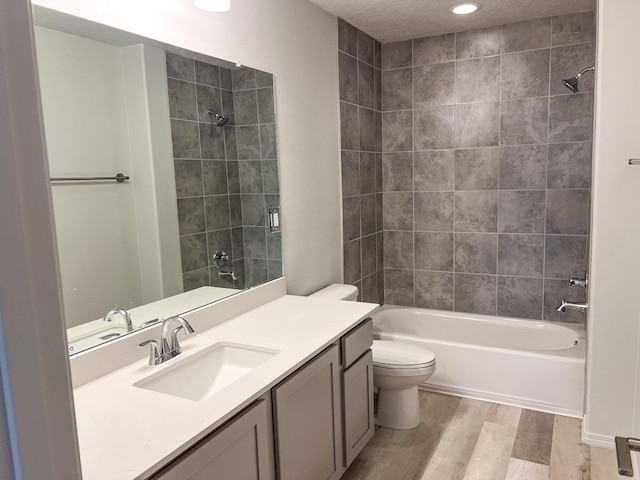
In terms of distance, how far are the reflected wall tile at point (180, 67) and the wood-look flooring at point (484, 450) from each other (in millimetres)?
1971

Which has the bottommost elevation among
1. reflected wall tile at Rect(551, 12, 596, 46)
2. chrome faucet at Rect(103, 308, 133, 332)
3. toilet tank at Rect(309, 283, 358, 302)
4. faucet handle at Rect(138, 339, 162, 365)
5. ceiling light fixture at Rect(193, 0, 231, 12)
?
toilet tank at Rect(309, 283, 358, 302)

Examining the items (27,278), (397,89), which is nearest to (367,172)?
(397,89)

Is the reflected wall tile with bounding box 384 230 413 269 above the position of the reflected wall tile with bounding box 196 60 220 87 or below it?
below

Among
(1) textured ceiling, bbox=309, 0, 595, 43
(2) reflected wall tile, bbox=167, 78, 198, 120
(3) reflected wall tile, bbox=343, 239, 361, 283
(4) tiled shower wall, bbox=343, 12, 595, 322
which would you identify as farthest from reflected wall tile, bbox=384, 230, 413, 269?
(2) reflected wall tile, bbox=167, 78, 198, 120

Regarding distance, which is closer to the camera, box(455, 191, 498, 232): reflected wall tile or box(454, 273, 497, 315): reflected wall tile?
box(455, 191, 498, 232): reflected wall tile

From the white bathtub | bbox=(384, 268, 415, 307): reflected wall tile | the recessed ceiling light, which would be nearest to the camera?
the white bathtub

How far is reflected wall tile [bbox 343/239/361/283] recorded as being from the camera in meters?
3.41

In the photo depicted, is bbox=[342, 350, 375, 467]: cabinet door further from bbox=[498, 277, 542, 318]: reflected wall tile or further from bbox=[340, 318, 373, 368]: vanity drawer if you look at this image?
bbox=[498, 277, 542, 318]: reflected wall tile

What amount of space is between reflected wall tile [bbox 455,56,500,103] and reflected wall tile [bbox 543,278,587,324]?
54.0 inches

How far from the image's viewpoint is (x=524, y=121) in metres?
3.40

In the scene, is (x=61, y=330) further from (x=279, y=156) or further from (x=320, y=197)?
(x=320, y=197)

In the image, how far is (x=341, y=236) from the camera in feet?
10.9

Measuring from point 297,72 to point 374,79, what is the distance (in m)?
1.12

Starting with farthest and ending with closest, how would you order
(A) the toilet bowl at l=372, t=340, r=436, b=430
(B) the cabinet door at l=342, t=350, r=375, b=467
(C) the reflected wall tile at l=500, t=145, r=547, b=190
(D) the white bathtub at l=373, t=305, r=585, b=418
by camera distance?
(C) the reflected wall tile at l=500, t=145, r=547, b=190
(D) the white bathtub at l=373, t=305, r=585, b=418
(A) the toilet bowl at l=372, t=340, r=436, b=430
(B) the cabinet door at l=342, t=350, r=375, b=467
